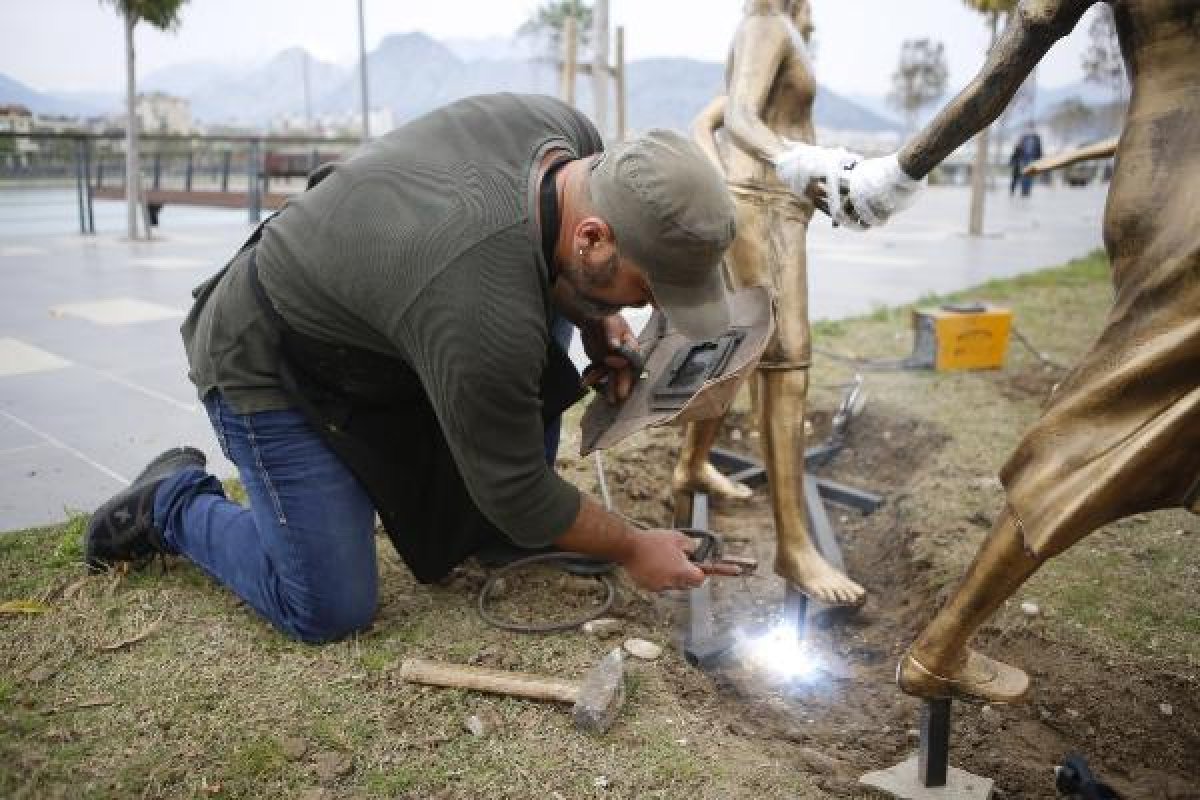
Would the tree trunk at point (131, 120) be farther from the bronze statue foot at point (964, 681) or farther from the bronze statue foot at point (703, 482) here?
the bronze statue foot at point (964, 681)

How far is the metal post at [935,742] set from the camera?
87.0 inches

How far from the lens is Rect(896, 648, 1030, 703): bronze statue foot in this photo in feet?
7.06

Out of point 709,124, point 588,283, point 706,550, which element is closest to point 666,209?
point 588,283

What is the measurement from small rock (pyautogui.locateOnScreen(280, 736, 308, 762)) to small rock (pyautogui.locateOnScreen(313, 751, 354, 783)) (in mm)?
37

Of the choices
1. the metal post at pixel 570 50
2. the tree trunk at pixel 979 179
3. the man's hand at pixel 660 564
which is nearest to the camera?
the man's hand at pixel 660 564

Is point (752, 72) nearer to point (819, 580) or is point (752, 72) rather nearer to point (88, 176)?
point (819, 580)

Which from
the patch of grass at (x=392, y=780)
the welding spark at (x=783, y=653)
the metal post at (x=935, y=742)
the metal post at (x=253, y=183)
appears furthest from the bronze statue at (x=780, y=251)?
the metal post at (x=253, y=183)

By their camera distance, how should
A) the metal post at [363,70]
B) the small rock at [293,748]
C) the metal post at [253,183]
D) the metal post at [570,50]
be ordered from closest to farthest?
the small rock at [293,748] → the metal post at [570,50] → the metal post at [253,183] → the metal post at [363,70]

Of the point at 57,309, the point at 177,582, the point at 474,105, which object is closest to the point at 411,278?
the point at 474,105

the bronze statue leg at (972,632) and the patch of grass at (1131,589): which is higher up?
the bronze statue leg at (972,632)

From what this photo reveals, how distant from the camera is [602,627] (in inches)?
111

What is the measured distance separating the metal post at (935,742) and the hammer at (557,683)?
705mm

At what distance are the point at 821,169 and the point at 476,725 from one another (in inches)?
66.2

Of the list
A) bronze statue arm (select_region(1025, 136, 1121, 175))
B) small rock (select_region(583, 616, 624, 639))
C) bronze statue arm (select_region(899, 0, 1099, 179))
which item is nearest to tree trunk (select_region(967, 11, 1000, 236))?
bronze statue arm (select_region(1025, 136, 1121, 175))
